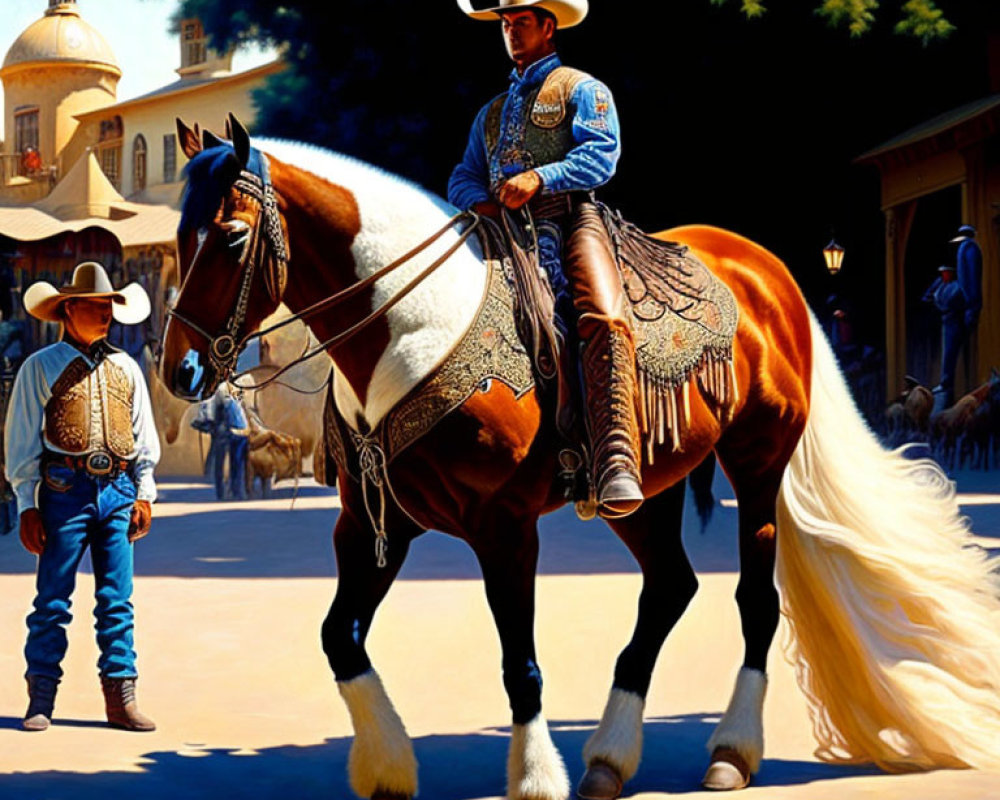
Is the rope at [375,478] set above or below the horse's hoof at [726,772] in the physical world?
above

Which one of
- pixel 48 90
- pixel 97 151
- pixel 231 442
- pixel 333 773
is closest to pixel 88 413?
pixel 333 773

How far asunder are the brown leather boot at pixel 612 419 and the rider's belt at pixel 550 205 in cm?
48

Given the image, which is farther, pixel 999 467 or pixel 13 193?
pixel 13 193

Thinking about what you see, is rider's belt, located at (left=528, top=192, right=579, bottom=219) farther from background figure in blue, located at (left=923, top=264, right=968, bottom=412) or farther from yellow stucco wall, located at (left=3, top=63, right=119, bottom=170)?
yellow stucco wall, located at (left=3, top=63, right=119, bottom=170)

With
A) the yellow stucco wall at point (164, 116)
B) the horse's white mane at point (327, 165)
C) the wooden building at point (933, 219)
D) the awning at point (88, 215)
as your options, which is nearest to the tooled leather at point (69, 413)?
the horse's white mane at point (327, 165)

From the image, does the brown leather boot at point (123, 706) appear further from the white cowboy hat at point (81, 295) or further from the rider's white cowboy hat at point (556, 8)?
the rider's white cowboy hat at point (556, 8)

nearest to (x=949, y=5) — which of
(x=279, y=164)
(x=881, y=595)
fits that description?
(x=881, y=595)

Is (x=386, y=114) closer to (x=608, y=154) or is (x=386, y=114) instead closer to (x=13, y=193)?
(x=608, y=154)

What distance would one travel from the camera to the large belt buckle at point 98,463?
5973mm

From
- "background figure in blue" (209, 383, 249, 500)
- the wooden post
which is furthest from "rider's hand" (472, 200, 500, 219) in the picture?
the wooden post

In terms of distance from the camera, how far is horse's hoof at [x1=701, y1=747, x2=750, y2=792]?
481cm

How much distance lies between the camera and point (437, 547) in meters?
13.1

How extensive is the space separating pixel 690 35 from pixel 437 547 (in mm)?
5929

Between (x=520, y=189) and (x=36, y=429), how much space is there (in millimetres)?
2559
